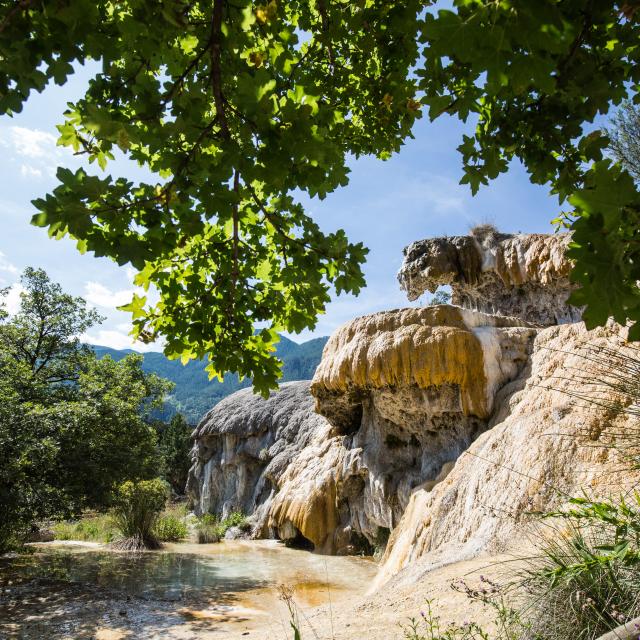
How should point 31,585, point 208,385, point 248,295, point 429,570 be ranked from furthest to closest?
point 208,385 < point 31,585 < point 429,570 < point 248,295

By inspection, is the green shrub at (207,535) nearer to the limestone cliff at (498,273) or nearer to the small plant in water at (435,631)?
the limestone cliff at (498,273)

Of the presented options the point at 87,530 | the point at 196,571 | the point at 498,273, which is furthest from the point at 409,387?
the point at 87,530

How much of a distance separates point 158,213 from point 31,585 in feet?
25.5

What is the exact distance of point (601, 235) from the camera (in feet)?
3.39

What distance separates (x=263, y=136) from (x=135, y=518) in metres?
12.4

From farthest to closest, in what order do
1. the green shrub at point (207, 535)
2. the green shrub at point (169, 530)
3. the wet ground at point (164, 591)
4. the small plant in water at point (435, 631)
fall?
1. the green shrub at point (207, 535)
2. the green shrub at point (169, 530)
3. the wet ground at point (164, 591)
4. the small plant in water at point (435, 631)

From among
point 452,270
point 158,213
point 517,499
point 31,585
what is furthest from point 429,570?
point 452,270

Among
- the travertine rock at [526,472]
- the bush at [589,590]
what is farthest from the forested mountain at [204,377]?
the bush at [589,590]

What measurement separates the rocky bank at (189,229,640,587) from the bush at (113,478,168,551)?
3.20m

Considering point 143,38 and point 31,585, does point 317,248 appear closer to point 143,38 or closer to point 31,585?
point 143,38

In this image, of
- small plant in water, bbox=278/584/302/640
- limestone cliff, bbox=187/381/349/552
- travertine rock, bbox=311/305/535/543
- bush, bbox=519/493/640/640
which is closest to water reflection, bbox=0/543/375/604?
limestone cliff, bbox=187/381/349/552

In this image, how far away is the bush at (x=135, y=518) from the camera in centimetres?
1173

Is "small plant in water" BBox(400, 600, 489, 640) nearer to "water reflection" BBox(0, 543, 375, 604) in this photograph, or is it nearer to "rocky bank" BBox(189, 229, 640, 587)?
"rocky bank" BBox(189, 229, 640, 587)

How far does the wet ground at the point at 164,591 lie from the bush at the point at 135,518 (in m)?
0.59
